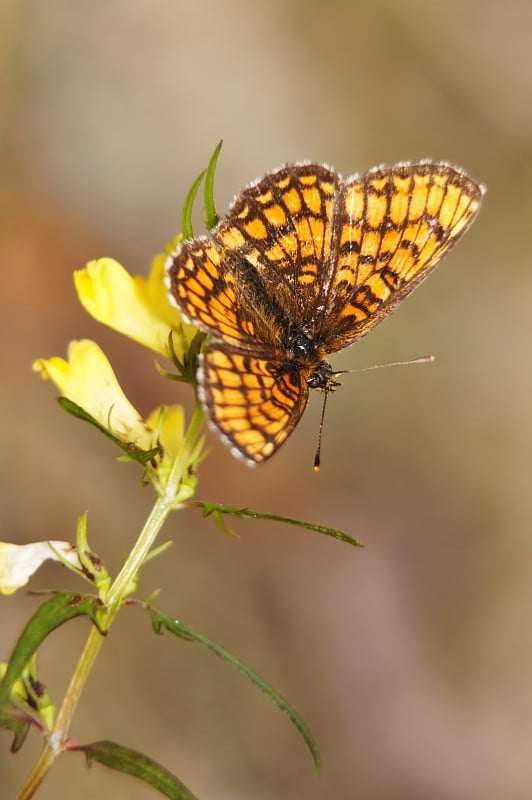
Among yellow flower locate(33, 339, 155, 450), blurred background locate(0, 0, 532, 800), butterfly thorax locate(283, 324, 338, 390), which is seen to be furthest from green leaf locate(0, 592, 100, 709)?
blurred background locate(0, 0, 532, 800)

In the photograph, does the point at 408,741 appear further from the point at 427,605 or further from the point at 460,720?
the point at 427,605

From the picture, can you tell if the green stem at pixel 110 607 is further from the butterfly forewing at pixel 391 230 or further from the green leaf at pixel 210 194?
the butterfly forewing at pixel 391 230

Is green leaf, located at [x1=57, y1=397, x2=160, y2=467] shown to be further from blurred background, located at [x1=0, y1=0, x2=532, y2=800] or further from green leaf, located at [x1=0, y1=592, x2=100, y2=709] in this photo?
blurred background, located at [x1=0, y1=0, x2=532, y2=800]

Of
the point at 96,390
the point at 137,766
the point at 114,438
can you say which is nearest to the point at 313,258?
the point at 96,390

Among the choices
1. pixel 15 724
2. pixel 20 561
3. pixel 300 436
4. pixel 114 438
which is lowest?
pixel 15 724

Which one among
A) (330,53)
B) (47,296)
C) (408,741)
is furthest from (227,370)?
(330,53)

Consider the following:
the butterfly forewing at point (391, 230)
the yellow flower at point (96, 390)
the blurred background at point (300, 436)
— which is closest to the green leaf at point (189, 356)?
the yellow flower at point (96, 390)

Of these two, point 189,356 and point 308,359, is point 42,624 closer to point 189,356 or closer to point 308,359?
point 189,356
